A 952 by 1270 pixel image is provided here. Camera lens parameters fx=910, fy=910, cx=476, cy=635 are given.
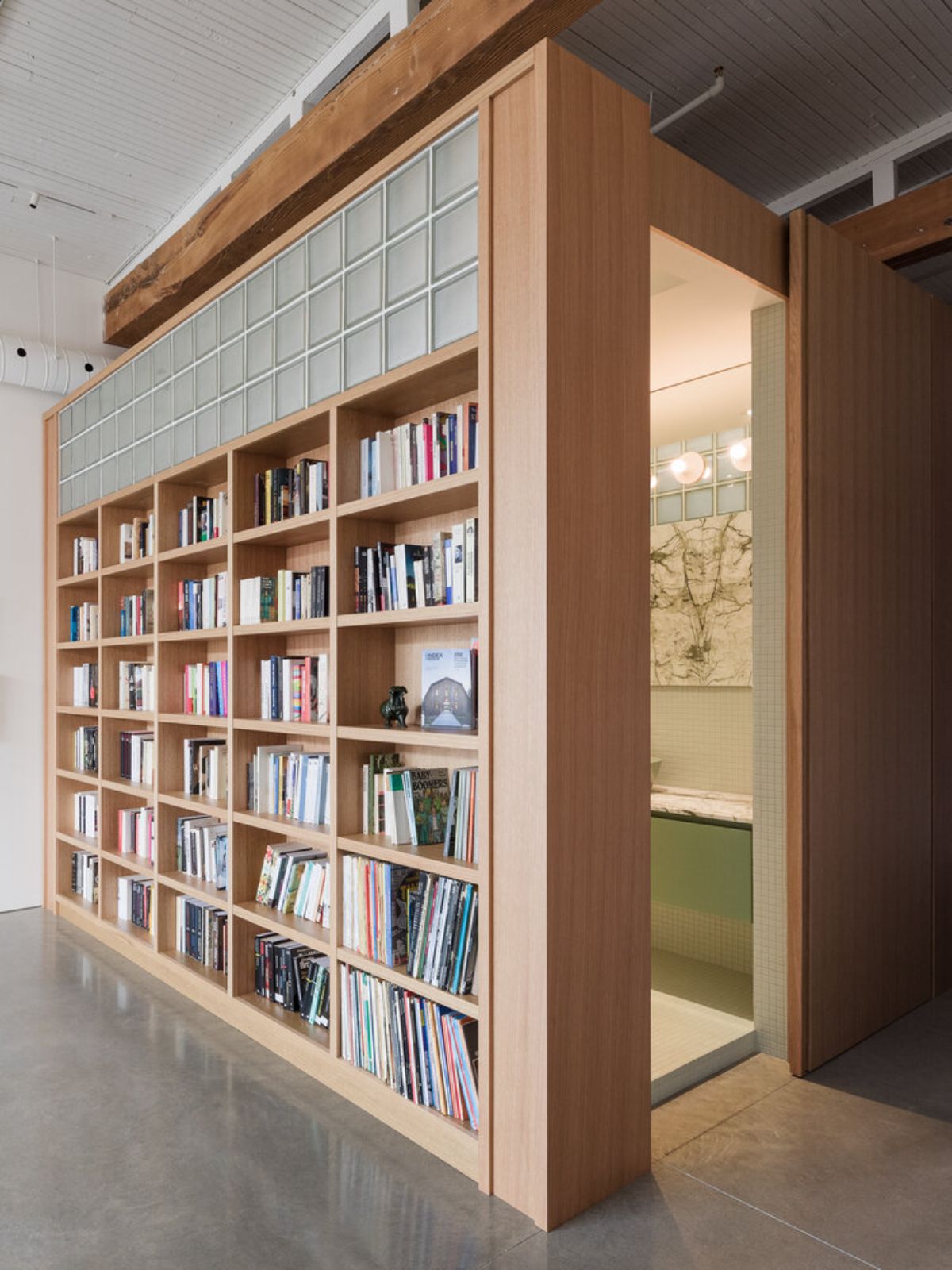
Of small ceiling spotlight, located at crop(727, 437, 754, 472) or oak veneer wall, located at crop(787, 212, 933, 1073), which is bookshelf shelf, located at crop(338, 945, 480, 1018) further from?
small ceiling spotlight, located at crop(727, 437, 754, 472)

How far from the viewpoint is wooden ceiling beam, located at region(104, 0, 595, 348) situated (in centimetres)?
270

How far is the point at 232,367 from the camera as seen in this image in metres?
3.65

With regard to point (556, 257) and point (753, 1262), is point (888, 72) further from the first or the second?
point (753, 1262)

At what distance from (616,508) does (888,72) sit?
252 centimetres

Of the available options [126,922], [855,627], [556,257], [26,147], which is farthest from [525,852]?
[26,147]

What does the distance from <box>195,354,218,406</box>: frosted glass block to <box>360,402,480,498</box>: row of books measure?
3.36 feet

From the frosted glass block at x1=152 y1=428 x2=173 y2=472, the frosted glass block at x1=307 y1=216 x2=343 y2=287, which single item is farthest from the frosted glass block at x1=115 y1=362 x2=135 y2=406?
the frosted glass block at x1=307 y1=216 x2=343 y2=287

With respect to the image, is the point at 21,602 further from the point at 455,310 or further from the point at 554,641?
the point at 554,641

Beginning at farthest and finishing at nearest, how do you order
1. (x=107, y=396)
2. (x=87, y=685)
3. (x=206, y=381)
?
(x=87, y=685)
(x=107, y=396)
(x=206, y=381)

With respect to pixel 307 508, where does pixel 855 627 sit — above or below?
below

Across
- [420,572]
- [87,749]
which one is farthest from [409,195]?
[87,749]

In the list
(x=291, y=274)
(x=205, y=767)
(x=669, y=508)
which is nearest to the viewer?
(x=291, y=274)

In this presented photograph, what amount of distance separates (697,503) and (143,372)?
10.1 ft

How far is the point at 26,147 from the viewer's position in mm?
4246
